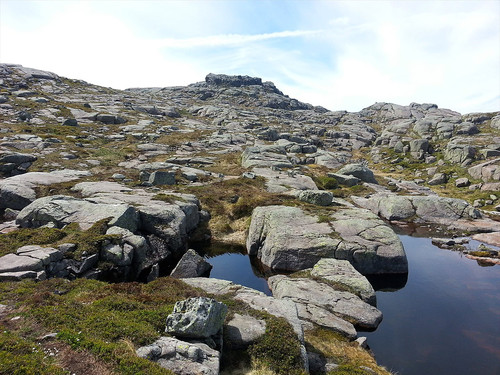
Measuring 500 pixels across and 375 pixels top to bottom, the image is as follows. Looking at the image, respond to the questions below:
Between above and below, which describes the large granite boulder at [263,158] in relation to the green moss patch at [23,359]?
above

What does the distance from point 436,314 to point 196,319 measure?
1792cm

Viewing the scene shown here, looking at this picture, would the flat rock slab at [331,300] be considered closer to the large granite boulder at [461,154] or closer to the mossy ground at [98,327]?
the mossy ground at [98,327]

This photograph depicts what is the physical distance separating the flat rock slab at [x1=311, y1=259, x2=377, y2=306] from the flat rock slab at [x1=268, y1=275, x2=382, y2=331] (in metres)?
0.84

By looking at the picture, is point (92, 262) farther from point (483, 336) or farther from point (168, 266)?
point (483, 336)

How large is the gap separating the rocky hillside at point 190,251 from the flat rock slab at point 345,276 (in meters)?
0.15

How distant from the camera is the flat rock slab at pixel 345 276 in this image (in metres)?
20.4

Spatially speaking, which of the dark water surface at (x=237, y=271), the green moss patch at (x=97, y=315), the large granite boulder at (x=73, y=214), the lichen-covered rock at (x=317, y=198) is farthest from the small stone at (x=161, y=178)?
the green moss patch at (x=97, y=315)

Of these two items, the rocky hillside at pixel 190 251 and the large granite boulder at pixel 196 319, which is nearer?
the rocky hillside at pixel 190 251

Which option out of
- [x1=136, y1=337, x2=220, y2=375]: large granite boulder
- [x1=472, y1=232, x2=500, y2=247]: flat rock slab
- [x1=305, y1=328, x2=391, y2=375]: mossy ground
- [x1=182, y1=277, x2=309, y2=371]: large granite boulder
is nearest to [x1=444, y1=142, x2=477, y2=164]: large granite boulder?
[x1=472, y1=232, x2=500, y2=247]: flat rock slab

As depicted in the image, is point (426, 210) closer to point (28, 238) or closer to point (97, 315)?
point (97, 315)

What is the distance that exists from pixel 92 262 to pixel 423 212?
41030 millimetres

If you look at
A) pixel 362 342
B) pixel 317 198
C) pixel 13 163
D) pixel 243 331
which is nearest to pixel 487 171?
pixel 317 198

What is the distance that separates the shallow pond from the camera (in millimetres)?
15688

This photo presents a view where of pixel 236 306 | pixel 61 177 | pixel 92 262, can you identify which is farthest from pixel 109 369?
pixel 61 177
